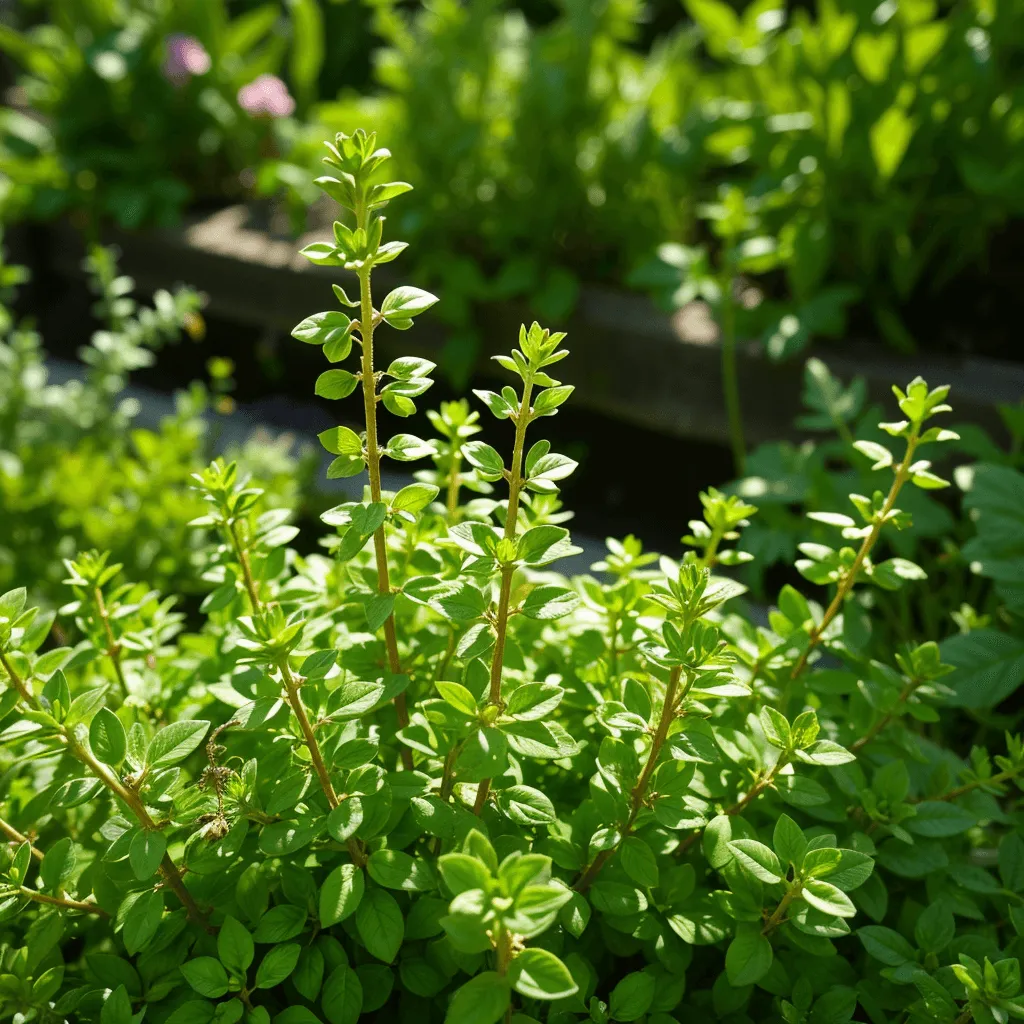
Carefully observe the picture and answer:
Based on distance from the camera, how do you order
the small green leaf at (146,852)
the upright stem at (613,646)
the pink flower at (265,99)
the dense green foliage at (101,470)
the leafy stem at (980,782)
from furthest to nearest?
the pink flower at (265,99), the dense green foliage at (101,470), the upright stem at (613,646), the leafy stem at (980,782), the small green leaf at (146,852)

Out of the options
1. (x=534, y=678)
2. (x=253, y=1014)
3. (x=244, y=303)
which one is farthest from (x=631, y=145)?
(x=253, y=1014)

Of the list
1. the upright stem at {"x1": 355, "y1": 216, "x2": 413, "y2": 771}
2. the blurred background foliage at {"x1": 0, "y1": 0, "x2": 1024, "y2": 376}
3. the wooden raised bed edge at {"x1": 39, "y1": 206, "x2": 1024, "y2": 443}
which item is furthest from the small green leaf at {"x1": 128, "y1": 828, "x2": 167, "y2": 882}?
the wooden raised bed edge at {"x1": 39, "y1": 206, "x2": 1024, "y2": 443}

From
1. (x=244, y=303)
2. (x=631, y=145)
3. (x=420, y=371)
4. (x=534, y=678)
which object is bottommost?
(x=244, y=303)

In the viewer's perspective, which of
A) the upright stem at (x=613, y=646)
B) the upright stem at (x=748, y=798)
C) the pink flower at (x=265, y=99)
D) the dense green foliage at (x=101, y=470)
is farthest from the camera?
the pink flower at (x=265, y=99)

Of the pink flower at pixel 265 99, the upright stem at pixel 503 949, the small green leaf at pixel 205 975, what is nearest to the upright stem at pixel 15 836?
the small green leaf at pixel 205 975

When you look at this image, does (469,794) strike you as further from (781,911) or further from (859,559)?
(859,559)

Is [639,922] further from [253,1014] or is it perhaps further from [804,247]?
[804,247]

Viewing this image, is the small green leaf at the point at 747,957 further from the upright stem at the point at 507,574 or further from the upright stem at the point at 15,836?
the upright stem at the point at 15,836
